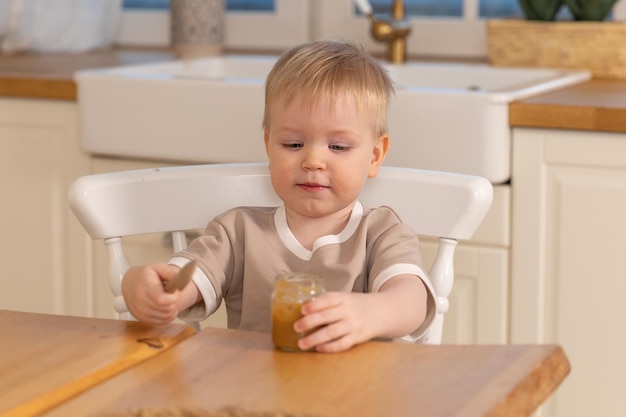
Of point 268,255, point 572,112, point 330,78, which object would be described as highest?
point 330,78

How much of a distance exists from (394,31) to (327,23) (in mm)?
336

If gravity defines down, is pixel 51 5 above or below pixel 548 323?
above

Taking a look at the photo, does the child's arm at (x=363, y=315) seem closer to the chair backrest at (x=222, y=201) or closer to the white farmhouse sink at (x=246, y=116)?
the chair backrest at (x=222, y=201)

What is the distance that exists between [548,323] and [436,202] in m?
0.63

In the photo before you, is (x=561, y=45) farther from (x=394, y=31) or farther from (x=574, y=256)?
(x=574, y=256)

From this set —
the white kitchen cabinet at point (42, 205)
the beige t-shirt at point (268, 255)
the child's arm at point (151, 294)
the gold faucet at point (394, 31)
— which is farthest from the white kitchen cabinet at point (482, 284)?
the child's arm at point (151, 294)

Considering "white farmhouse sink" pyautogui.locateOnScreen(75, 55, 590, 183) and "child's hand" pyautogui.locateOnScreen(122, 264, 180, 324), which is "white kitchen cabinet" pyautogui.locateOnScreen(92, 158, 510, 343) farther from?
"child's hand" pyautogui.locateOnScreen(122, 264, 180, 324)

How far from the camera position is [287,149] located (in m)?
1.31

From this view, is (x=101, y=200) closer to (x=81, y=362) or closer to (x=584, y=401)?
(x=81, y=362)

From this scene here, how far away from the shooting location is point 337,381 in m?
0.89

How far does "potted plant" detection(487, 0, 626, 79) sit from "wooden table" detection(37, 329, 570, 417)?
134cm

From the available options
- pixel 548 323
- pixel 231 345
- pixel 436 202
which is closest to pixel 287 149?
pixel 436 202

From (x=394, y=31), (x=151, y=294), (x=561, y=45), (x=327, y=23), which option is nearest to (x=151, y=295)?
(x=151, y=294)

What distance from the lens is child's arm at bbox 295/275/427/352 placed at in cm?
99
